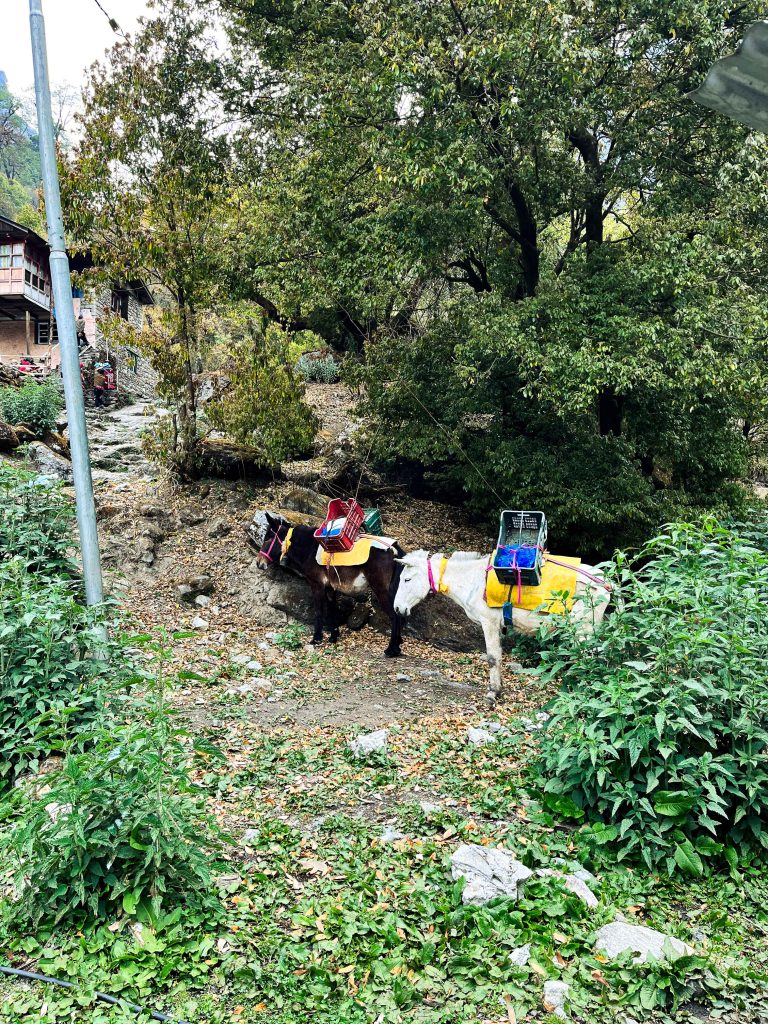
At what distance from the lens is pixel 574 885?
14.4ft

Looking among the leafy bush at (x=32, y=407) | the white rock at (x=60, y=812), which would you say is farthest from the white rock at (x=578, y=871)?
the leafy bush at (x=32, y=407)

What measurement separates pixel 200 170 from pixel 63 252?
6.45 m

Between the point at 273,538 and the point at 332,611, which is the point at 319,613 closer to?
the point at 332,611

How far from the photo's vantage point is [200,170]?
11.8 metres

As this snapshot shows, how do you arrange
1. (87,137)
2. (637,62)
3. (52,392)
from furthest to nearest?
(52,392)
(87,137)
(637,62)

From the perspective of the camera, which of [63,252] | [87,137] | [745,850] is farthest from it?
[87,137]

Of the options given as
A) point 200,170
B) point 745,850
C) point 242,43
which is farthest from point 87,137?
point 745,850

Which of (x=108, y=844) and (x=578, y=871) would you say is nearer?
(x=108, y=844)

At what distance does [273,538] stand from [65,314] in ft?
14.4

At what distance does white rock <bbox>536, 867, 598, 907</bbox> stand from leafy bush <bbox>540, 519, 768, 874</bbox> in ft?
1.19

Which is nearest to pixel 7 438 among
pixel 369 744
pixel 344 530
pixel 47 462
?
pixel 47 462

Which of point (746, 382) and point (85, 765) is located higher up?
point (746, 382)

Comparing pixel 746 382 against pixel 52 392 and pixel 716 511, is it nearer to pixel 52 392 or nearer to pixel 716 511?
pixel 716 511

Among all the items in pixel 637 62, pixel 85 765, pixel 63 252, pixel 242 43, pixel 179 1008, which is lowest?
pixel 179 1008
